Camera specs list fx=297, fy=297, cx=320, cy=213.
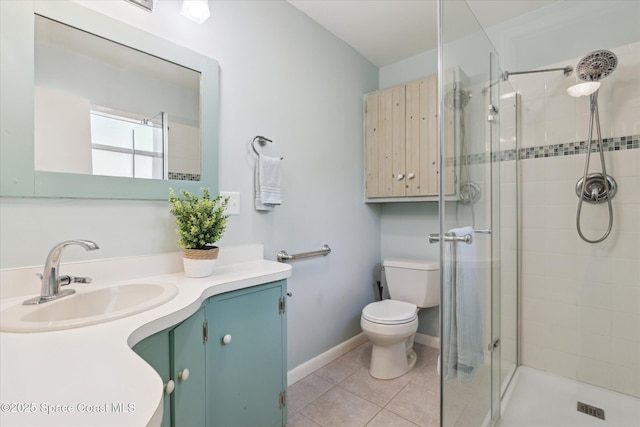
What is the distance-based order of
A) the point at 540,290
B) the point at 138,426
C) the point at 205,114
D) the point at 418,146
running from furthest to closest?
the point at 418,146 → the point at 540,290 → the point at 205,114 → the point at 138,426

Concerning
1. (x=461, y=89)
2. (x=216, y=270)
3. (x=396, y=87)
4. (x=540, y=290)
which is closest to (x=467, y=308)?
(x=540, y=290)

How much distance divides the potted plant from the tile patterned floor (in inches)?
38.2

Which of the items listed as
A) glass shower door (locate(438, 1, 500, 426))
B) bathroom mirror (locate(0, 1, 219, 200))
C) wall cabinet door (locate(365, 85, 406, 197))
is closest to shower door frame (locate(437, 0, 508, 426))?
glass shower door (locate(438, 1, 500, 426))

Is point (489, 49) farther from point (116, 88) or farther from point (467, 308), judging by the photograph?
point (116, 88)

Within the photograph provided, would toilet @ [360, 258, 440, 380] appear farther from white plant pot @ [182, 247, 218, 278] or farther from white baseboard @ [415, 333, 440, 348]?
white plant pot @ [182, 247, 218, 278]

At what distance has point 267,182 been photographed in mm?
1710

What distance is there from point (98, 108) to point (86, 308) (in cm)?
77

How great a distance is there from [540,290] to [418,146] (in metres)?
1.24

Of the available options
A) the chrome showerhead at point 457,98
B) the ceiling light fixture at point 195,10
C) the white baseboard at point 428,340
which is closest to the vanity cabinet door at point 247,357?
the chrome showerhead at point 457,98

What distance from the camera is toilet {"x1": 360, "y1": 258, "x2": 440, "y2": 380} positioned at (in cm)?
189

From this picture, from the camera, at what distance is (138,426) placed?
0.39 metres

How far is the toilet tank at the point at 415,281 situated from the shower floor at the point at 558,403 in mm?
683

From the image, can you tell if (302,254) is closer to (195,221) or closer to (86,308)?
(195,221)

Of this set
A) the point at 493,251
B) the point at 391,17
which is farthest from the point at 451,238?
the point at 391,17
